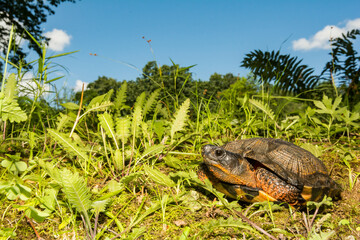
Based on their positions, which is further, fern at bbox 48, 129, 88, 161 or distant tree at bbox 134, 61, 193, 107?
distant tree at bbox 134, 61, 193, 107

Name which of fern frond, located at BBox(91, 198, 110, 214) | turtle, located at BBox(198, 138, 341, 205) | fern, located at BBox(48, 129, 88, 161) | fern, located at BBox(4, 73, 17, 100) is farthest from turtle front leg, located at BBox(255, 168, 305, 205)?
fern, located at BBox(4, 73, 17, 100)

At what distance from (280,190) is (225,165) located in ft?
1.47

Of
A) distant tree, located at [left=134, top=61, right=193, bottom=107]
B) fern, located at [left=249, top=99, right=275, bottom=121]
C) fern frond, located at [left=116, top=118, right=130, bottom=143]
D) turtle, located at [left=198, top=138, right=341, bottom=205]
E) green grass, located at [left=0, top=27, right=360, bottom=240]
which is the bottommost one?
green grass, located at [left=0, top=27, right=360, bottom=240]

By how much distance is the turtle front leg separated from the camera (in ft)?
6.77

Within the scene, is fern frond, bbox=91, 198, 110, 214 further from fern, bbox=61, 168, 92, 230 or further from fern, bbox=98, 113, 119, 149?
fern, bbox=98, 113, 119, 149

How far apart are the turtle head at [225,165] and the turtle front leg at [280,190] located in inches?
5.7

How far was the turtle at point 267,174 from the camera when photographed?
207 cm

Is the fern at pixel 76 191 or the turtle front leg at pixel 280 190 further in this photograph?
the turtle front leg at pixel 280 190

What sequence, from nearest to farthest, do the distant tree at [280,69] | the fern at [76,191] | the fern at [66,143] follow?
1. the fern at [76,191]
2. the fern at [66,143]
3. the distant tree at [280,69]

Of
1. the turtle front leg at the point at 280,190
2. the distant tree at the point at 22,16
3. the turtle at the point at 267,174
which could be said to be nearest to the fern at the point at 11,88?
the turtle at the point at 267,174

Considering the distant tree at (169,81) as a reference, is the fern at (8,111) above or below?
below

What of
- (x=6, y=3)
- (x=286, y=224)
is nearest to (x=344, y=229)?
(x=286, y=224)

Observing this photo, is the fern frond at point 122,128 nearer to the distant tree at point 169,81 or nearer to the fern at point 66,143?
the fern at point 66,143

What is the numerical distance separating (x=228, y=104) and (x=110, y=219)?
2.64 meters
